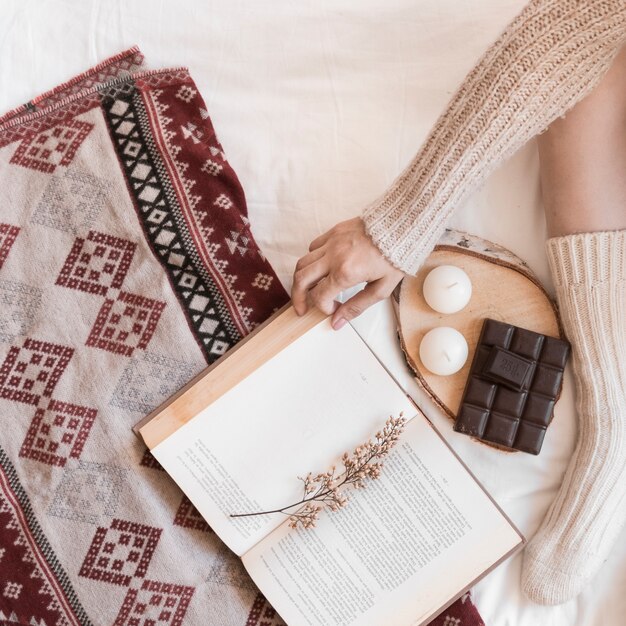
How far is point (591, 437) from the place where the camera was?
0.89 metres

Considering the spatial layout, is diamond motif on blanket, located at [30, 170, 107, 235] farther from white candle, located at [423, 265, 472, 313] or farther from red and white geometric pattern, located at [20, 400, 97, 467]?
white candle, located at [423, 265, 472, 313]

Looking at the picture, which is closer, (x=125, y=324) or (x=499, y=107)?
(x=499, y=107)

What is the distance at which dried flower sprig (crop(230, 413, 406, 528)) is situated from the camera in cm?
83

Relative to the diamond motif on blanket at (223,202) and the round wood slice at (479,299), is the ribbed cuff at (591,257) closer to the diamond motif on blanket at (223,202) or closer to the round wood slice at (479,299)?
the round wood slice at (479,299)

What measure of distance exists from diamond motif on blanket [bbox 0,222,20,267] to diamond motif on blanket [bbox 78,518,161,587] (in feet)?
1.23

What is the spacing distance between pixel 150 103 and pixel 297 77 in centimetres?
21

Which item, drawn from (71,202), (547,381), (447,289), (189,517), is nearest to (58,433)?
(189,517)

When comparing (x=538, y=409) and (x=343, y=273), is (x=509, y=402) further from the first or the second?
(x=343, y=273)

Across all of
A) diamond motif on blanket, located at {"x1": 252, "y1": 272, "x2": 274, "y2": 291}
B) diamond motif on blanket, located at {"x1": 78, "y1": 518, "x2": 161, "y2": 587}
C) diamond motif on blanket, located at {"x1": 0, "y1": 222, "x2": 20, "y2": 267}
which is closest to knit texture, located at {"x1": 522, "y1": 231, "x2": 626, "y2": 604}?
diamond motif on blanket, located at {"x1": 252, "y1": 272, "x2": 274, "y2": 291}

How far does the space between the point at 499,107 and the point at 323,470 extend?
1.58 feet

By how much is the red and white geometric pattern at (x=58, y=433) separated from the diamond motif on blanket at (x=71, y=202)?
0.23 metres

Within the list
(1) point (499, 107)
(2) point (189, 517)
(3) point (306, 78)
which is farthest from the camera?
(3) point (306, 78)

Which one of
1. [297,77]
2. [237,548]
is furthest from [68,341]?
[297,77]

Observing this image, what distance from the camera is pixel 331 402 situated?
857 mm
